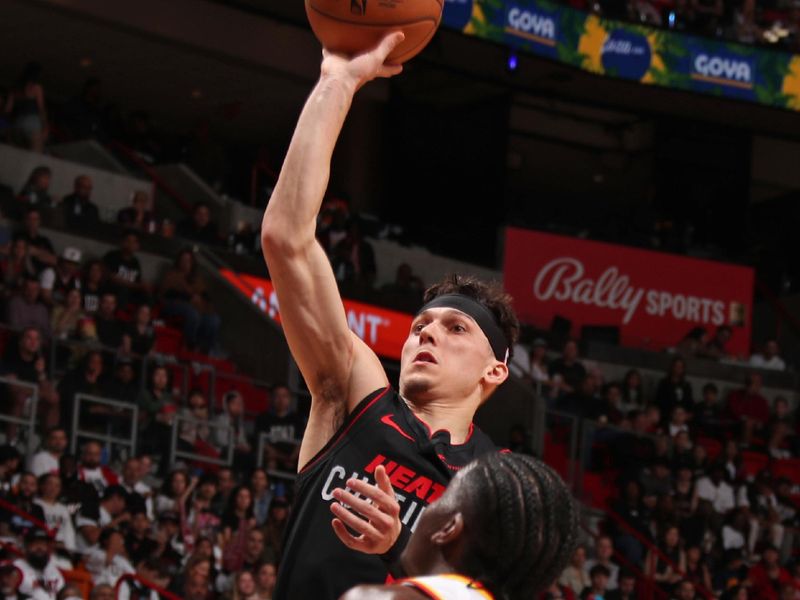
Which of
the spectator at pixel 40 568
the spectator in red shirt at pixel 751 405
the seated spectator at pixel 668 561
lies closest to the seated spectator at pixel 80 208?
the spectator at pixel 40 568

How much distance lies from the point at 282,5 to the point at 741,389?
7210 mm

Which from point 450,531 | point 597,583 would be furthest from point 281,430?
point 450,531

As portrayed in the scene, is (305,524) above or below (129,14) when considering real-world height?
below

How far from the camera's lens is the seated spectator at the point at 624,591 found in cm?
1218

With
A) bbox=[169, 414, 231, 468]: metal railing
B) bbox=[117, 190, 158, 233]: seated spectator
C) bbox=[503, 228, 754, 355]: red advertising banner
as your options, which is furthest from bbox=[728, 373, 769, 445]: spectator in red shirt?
bbox=[169, 414, 231, 468]: metal railing

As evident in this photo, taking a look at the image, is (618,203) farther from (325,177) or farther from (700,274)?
(325,177)

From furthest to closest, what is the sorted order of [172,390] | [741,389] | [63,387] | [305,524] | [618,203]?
[618,203]
[741,389]
[172,390]
[63,387]
[305,524]

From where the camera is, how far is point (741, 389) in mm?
17406

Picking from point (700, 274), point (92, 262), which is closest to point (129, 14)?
point (92, 262)

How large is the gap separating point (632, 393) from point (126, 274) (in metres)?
6.15

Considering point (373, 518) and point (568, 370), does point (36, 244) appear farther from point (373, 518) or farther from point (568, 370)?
point (373, 518)

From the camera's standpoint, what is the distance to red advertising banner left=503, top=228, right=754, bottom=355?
63.8 feet

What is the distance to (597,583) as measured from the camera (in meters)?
12.0

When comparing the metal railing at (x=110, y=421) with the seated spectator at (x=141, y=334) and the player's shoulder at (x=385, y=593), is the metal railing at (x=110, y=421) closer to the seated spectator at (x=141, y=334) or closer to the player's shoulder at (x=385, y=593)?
the seated spectator at (x=141, y=334)
